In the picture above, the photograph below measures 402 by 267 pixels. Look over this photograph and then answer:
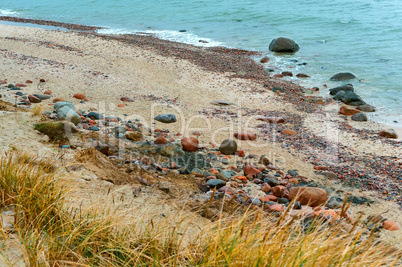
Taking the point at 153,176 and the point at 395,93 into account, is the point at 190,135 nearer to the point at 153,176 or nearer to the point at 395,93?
the point at 153,176

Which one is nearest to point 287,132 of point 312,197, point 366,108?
point 312,197

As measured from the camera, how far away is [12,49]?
12023 millimetres

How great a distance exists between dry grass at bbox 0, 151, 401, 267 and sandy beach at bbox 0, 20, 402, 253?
0.36 metres

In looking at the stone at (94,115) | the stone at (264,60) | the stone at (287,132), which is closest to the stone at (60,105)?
the stone at (94,115)

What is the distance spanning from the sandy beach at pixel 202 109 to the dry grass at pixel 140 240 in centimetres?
36

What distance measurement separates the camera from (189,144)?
6.43 m

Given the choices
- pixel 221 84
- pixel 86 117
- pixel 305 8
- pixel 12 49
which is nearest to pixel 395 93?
pixel 221 84

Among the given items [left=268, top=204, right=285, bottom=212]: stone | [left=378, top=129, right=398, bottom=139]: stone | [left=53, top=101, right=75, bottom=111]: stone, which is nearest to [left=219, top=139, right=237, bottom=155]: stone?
[left=268, top=204, right=285, bottom=212]: stone

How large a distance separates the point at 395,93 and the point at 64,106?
1018cm

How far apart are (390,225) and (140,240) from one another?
10.8ft

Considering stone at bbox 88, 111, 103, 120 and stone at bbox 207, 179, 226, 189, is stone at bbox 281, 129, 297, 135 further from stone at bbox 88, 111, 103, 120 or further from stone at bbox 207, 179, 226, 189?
stone at bbox 88, 111, 103, 120

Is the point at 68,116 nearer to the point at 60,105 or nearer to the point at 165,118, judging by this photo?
the point at 60,105

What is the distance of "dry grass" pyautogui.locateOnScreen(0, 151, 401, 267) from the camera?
2.38 metres

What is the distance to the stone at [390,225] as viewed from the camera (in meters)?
4.47
